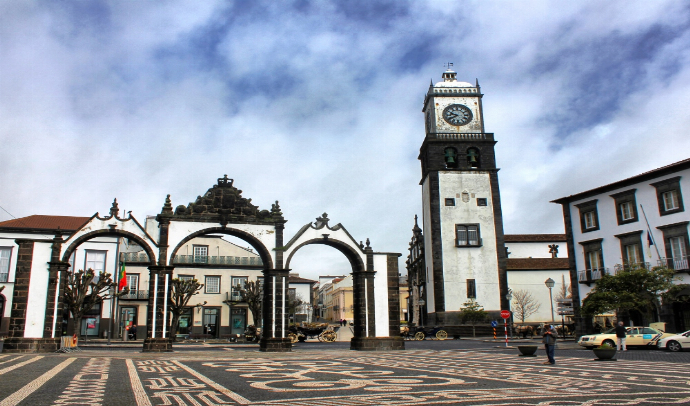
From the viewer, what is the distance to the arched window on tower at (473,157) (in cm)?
4619

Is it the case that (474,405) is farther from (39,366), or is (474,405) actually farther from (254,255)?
(254,255)

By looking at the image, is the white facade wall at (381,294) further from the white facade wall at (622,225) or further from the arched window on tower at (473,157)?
the arched window on tower at (473,157)

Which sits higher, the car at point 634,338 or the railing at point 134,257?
the railing at point 134,257

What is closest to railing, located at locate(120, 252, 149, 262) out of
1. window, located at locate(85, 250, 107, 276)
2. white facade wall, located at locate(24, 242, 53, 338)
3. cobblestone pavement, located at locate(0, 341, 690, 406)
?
window, located at locate(85, 250, 107, 276)

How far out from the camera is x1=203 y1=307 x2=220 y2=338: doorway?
44991 mm

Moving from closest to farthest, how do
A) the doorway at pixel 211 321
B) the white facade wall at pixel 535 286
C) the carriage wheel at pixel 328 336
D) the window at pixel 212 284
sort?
the carriage wheel at pixel 328 336 < the doorway at pixel 211 321 < the window at pixel 212 284 < the white facade wall at pixel 535 286

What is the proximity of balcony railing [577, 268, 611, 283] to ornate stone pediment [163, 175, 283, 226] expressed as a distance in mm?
19795

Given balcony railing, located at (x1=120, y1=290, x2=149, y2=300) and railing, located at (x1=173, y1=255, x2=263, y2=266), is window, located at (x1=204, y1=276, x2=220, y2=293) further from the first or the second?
balcony railing, located at (x1=120, y1=290, x2=149, y2=300)

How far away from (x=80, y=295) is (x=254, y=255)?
58.4ft

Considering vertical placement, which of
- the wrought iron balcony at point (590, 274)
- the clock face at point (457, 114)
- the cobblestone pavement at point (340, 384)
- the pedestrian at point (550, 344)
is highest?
the clock face at point (457, 114)

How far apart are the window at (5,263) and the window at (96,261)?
4844 millimetres

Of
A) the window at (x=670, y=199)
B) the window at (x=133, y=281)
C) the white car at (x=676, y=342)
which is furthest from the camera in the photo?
the window at (x=133, y=281)

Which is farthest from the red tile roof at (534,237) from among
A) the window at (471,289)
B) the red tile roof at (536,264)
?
the window at (471,289)

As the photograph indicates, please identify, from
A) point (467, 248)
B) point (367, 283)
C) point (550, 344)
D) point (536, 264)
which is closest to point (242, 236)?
point (367, 283)
